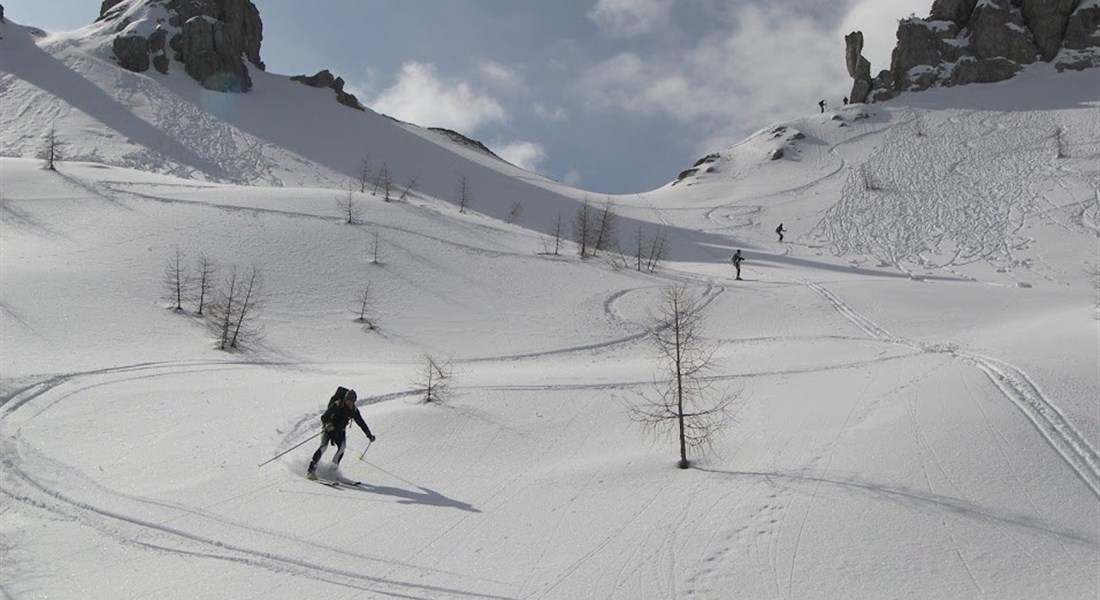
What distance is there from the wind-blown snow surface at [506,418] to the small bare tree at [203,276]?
622 mm

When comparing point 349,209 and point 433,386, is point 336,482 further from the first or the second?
point 349,209

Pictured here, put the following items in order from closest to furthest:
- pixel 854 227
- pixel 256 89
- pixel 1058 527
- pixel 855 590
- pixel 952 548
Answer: pixel 855 590 < pixel 952 548 < pixel 1058 527 < pixel 854 227 < pixel 256 89

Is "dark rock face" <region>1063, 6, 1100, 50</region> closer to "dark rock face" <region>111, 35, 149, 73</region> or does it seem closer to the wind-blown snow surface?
the wind-blown snow surface

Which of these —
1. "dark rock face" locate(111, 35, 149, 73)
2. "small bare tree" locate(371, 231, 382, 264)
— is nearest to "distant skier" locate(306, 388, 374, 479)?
"small bare tree" locate(371, 231, 382, 264)

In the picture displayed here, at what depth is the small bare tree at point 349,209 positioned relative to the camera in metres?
36.5

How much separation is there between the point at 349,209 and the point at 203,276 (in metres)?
12.4

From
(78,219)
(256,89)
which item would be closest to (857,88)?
(256,89)

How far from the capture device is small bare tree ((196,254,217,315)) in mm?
24855

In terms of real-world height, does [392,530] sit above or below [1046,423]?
below

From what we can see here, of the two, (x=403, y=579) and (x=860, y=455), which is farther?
(x=860, y=455)

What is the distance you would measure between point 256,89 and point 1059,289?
88673mm

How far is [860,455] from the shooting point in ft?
35.5

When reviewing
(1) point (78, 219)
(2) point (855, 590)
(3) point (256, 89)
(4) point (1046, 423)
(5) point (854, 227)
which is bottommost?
(2) point (855, 590)

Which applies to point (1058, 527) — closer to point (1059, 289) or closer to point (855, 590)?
point (855, 590)
